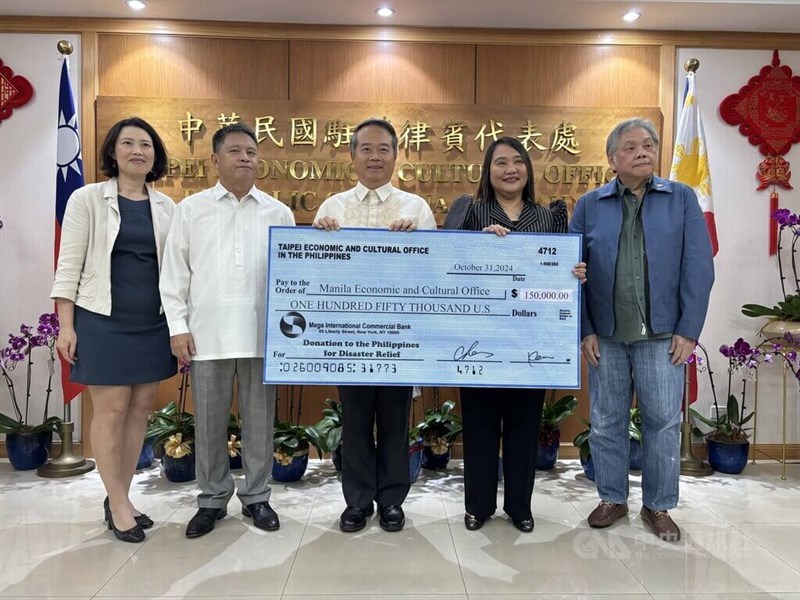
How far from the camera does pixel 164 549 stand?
2.23m

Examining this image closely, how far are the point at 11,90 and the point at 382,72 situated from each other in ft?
7.25

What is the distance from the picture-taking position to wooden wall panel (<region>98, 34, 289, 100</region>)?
138 inches

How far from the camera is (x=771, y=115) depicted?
141 inches

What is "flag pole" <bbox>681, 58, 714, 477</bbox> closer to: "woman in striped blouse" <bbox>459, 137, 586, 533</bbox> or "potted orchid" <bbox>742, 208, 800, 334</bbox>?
"potted orchid" <bbox>742, 208, 800, 334</bbox>

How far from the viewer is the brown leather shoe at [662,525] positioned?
2.35m

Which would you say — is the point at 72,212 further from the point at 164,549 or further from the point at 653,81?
the point at 653,81

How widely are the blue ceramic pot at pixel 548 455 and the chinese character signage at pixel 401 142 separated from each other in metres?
1.42

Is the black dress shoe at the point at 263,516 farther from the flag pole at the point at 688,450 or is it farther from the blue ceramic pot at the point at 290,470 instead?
the flag pole at the point at 688,450

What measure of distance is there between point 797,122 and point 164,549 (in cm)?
414

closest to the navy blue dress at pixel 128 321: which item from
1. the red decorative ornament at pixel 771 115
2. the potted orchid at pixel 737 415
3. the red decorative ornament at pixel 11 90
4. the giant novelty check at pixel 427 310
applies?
the giant novelty check at pixel 427 310

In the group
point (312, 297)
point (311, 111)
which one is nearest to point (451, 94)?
point (311, 111)

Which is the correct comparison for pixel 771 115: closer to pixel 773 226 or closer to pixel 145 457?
pixel 773 226

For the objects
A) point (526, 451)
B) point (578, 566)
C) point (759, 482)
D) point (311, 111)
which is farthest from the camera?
point (311, 111)

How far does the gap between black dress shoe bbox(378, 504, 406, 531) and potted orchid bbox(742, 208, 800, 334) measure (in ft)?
7.82
